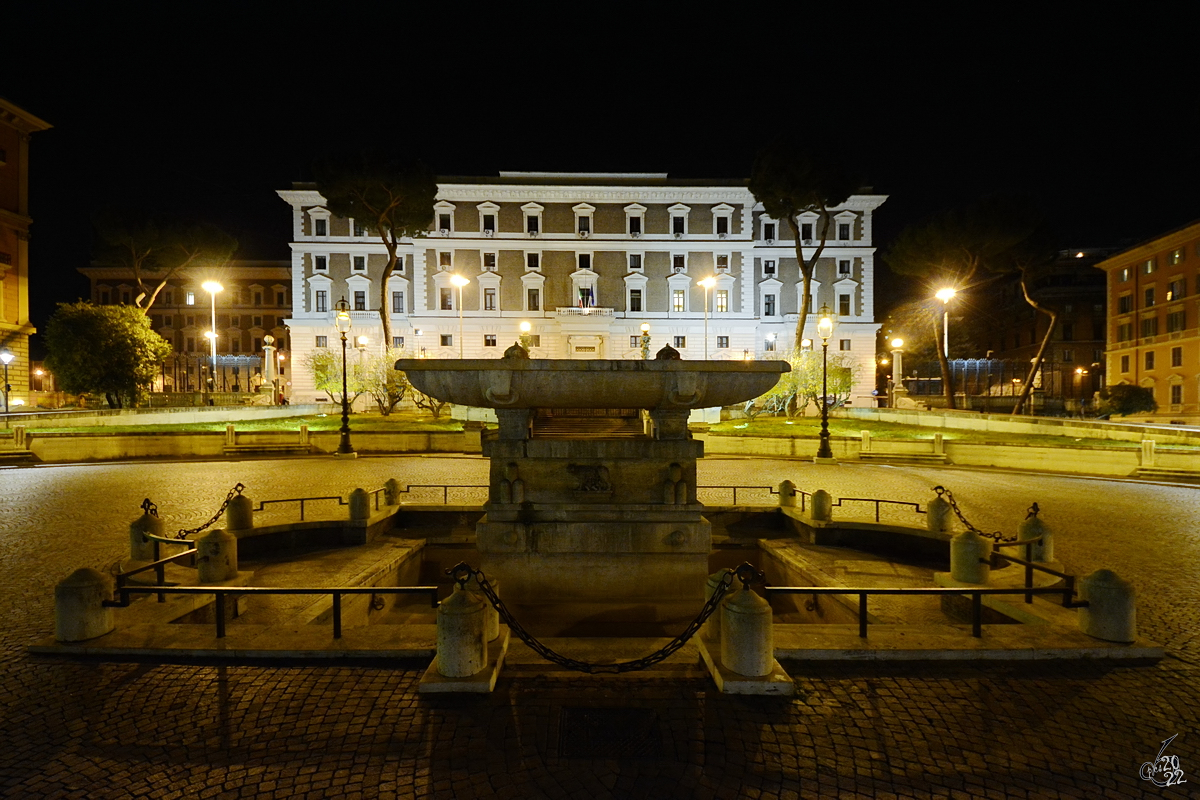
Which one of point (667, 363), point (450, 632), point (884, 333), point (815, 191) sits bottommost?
point (450, 632)

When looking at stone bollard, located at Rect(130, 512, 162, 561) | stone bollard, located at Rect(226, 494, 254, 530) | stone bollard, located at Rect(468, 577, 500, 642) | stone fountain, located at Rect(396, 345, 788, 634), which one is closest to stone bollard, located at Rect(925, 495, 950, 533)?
stone fountain, located at Rect(396, 345, 788, 634)

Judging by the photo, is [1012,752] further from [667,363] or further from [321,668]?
[321,668]

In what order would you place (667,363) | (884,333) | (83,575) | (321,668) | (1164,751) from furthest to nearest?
(884,333) → (667,363) → (83,575) → (321,668) → (1164,751)

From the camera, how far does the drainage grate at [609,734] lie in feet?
11.3

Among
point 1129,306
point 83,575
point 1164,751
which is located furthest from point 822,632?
point 1129,306

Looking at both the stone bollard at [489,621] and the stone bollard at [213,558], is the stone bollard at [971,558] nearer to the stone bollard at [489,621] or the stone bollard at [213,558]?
the stone bollard at [489,621]

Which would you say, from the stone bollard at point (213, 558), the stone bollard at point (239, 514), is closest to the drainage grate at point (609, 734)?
the stone bollard at point (213, 558)

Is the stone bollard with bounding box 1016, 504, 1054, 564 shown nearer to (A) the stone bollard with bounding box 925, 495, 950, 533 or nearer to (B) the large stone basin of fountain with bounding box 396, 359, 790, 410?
(A) the stone bollard with bounding box 925, 495, 950, 533

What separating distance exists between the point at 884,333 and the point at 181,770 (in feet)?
210

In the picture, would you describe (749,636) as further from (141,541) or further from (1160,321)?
(1160,321)

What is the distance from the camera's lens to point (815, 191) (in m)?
34.7

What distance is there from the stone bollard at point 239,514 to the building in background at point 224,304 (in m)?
61.2

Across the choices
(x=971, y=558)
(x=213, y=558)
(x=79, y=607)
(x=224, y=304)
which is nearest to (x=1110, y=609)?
(x=971, y=558)

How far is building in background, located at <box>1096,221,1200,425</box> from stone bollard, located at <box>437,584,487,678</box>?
→ 157ft
